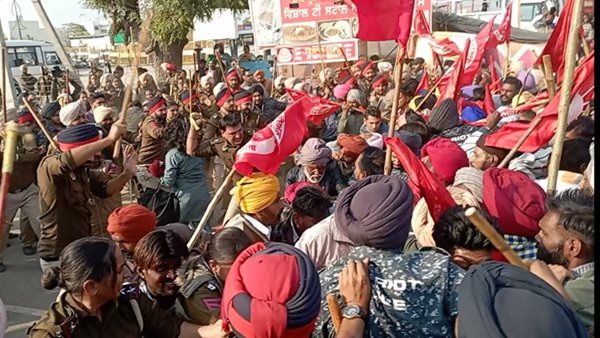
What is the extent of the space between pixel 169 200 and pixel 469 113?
3255 mm

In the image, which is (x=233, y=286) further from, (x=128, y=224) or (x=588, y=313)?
(x=128, y=224)

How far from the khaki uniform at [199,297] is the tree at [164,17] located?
47.4 ft

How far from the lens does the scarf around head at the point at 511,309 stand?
1414 mm

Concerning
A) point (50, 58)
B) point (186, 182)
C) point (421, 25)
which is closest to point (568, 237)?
point (186, 182)

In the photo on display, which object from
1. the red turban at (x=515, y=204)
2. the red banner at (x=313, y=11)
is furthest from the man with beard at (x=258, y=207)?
the red banner at (x=313, y=11)

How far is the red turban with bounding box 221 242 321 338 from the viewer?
1.75 m

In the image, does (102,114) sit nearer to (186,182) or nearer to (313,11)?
(186,182)

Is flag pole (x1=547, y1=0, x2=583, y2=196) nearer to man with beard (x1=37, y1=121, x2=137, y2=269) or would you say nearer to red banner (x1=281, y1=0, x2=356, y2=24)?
man with beard (x1=37, y1=121, x2=137, y2=269)

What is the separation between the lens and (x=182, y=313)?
2.54 m

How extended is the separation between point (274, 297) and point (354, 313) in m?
0.28

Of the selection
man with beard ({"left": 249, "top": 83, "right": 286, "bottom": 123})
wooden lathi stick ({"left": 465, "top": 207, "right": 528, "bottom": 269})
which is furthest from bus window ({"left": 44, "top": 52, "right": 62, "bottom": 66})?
wooden lathi stick ({"left": 465, "top": 207, "right": 528, "bottom": 269})

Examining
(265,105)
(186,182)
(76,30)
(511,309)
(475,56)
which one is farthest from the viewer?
(76,30)

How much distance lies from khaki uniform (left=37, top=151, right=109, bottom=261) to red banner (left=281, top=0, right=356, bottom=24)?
30.2 ft

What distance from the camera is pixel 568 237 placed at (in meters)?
2.42
